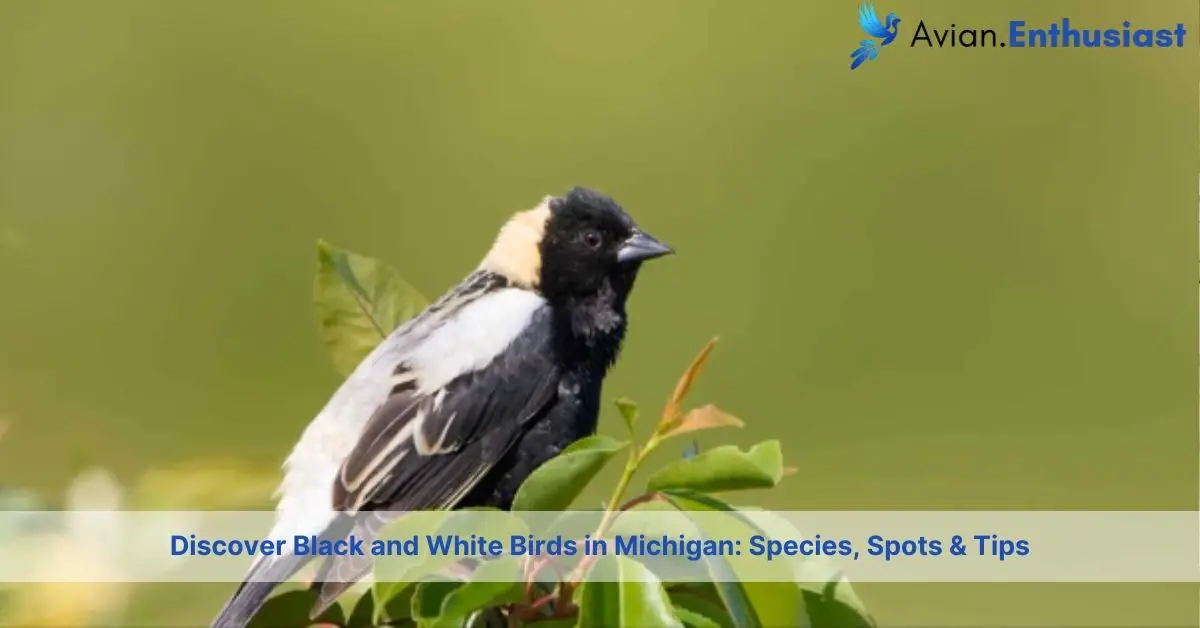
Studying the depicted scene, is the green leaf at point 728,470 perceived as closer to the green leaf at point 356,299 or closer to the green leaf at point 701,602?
the green leaf at point 701,602

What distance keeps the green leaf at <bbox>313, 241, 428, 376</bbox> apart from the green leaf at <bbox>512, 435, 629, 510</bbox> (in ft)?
0.81

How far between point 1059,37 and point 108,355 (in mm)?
1761

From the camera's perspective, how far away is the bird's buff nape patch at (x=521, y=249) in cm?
119

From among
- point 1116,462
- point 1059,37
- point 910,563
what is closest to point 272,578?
point 910,563

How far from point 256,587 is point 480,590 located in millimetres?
302

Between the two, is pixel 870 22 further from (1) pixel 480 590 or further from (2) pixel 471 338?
(1) pixel 480 590

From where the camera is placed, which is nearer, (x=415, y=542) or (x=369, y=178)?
(x=415, y=542)

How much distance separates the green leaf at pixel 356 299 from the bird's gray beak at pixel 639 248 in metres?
0.38

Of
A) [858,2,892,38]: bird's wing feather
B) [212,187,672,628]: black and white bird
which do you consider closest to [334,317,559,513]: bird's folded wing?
[212,187,672,628]: black and white bird

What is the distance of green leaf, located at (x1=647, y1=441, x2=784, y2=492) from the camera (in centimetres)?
55

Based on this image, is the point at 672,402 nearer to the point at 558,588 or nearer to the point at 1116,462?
the point at 558,588

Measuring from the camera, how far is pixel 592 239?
1184 mm

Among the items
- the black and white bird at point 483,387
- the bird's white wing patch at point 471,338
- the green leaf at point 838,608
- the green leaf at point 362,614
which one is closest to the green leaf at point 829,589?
the green leaf at point 838,608

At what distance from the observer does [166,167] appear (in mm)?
2369
